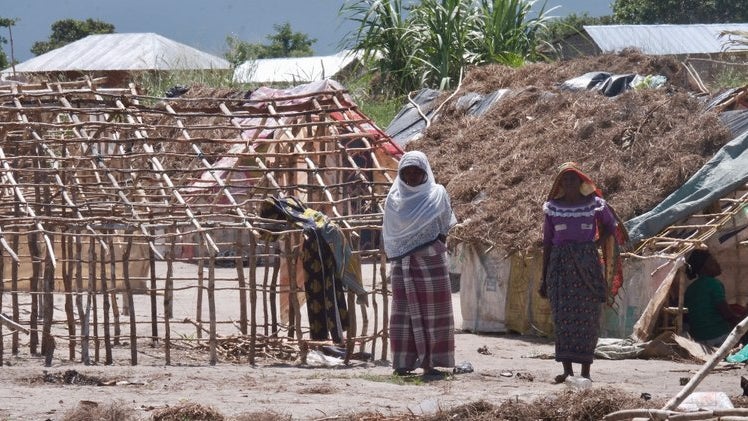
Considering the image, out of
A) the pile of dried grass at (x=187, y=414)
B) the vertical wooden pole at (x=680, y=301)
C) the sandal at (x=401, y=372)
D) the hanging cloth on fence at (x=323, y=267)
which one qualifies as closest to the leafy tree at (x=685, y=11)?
the vertical wooden pole at (x=680, y=301)

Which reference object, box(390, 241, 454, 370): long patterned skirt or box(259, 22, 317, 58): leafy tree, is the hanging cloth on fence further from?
box(259, 22, 317, 58): leafy tree

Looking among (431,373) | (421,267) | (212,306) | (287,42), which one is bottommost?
(431,373)

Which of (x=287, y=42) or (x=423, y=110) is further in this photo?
(x=287, y=42)

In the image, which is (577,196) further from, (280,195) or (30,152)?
(30,152)

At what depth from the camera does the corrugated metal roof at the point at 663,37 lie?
107ft

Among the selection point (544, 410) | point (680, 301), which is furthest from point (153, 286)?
point (680, 301)

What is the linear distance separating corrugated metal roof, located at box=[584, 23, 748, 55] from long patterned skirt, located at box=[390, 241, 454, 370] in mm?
23809

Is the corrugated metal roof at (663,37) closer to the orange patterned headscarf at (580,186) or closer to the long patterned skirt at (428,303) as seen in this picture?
the long patterned skirt at (428,303)

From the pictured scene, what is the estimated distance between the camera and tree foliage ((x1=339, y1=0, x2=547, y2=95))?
854 inches

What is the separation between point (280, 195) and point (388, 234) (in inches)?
81.0

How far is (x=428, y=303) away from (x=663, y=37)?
86.4ft

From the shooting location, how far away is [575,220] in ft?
27.2

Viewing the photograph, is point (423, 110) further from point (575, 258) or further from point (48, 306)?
point (575, 258)

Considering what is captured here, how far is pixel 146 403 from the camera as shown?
744cm
